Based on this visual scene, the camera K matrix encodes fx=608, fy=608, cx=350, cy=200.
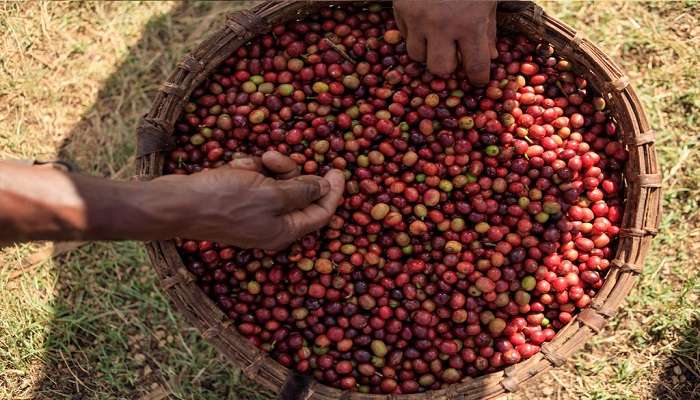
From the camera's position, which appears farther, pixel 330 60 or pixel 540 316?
pixel 330 60

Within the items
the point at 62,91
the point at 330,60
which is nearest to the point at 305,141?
the point at 330,60

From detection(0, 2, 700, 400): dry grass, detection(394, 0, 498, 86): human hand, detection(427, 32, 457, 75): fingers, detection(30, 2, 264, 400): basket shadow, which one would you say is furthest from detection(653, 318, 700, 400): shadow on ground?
detection(30, 2, 264, 400): basket shadow

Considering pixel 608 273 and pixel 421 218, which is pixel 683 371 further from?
pixel 421 218

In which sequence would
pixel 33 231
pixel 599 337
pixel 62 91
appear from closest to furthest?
pixel 33 231 < pixel 599 337 < pixel 62 91

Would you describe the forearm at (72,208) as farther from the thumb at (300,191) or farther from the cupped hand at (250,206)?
the thumb at (300,191)

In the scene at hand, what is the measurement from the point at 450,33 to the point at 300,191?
1.19 metres

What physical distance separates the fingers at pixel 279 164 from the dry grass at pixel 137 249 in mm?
1591

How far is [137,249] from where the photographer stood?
455cm

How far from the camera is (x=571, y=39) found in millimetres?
3566

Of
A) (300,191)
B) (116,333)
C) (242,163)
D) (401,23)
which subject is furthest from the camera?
(116,333)

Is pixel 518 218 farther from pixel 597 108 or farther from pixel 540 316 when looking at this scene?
pixel 597 108

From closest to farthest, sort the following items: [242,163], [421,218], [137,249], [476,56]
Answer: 1. [242,163]
2. [476,56]
3. [421,218]
4. [137,249]

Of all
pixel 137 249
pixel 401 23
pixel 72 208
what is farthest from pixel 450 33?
pixel 137 249

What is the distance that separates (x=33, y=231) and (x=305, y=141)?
1.84 m
